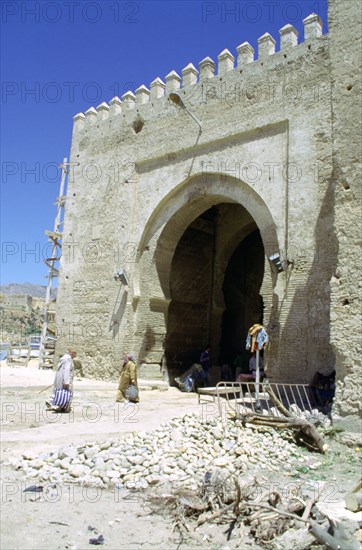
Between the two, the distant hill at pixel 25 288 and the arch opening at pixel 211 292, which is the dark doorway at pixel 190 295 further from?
the distant hill at pixel 25 288

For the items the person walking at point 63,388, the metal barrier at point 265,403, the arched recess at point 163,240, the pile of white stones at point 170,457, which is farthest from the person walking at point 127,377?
the arched recess at point 163,240

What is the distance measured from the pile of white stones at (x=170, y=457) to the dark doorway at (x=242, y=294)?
8.91 meters

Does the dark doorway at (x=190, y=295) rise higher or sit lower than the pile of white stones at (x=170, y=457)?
higher

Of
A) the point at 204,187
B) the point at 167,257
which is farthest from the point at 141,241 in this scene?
the point at 204,187

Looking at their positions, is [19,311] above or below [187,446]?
above

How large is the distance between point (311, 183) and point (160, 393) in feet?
19.0

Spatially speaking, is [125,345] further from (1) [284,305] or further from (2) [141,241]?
(1) [284,305]

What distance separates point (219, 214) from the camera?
47.5 ft

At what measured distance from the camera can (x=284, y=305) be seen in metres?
9.07

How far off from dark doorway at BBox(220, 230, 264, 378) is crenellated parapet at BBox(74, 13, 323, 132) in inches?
208

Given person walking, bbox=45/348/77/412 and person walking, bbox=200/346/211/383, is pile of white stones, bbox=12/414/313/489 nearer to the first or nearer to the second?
person walking, bbox=45/348/77/412

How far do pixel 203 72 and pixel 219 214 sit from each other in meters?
4.23

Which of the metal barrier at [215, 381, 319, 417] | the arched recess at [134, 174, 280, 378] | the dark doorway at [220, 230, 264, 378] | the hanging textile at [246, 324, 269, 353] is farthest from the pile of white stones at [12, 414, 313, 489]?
the dark doorway at [220, 230, 264, 378]

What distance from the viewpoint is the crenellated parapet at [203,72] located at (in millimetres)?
10086
